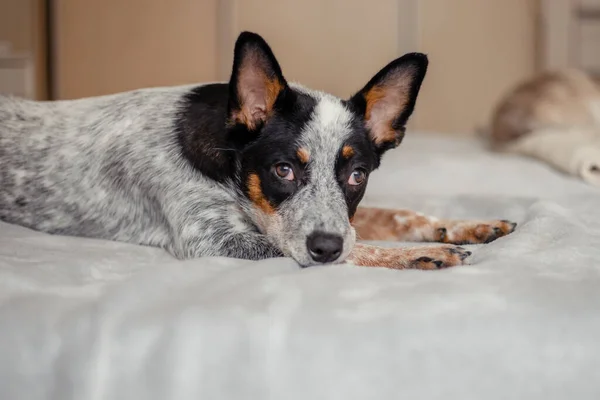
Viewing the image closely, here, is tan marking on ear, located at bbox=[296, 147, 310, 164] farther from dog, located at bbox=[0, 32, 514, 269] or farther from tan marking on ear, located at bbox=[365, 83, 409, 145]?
tan marking on ear, located at bbox=[365, 83, 409, 145]

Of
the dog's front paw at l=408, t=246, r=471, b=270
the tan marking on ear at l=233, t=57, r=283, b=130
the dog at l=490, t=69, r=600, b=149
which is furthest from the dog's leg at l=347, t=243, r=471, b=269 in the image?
the dog at l=490, t=69, r=600, b=149

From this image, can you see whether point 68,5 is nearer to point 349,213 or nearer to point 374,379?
point 349,213

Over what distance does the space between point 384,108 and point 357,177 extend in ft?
0.91

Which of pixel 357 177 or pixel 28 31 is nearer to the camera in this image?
pixel 357 177

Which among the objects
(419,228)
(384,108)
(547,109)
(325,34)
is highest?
(325,34)

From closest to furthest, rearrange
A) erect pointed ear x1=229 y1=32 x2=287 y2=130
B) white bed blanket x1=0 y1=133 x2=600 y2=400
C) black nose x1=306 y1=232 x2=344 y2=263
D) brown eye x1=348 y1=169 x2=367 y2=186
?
1. white bed blanket x1=0 y1=133 x2=600 y2=400
2. black nose x1=306 y1=232 x2=344 y2=263
3. erect pointed ear x1=229 y1=32 x2=287 y2=130
4. brown eye x1=348 y1=169 x2=367 y2=186

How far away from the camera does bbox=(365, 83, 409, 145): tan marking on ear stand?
82.3 inches

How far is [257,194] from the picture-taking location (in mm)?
1952

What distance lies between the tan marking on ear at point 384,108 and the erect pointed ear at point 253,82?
30 centimetres

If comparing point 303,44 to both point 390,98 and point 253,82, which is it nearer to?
point 390,98

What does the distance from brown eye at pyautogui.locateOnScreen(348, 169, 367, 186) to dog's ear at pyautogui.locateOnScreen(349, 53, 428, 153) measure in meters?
0.18

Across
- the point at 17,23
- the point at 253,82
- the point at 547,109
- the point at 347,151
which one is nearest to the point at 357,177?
the point at 347,151

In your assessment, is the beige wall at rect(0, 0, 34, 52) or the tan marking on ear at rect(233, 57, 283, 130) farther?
the beige wall at rect(0, 0, 34, 52)

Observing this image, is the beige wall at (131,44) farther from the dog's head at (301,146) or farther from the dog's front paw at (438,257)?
the dog's front paw at (438,257)
